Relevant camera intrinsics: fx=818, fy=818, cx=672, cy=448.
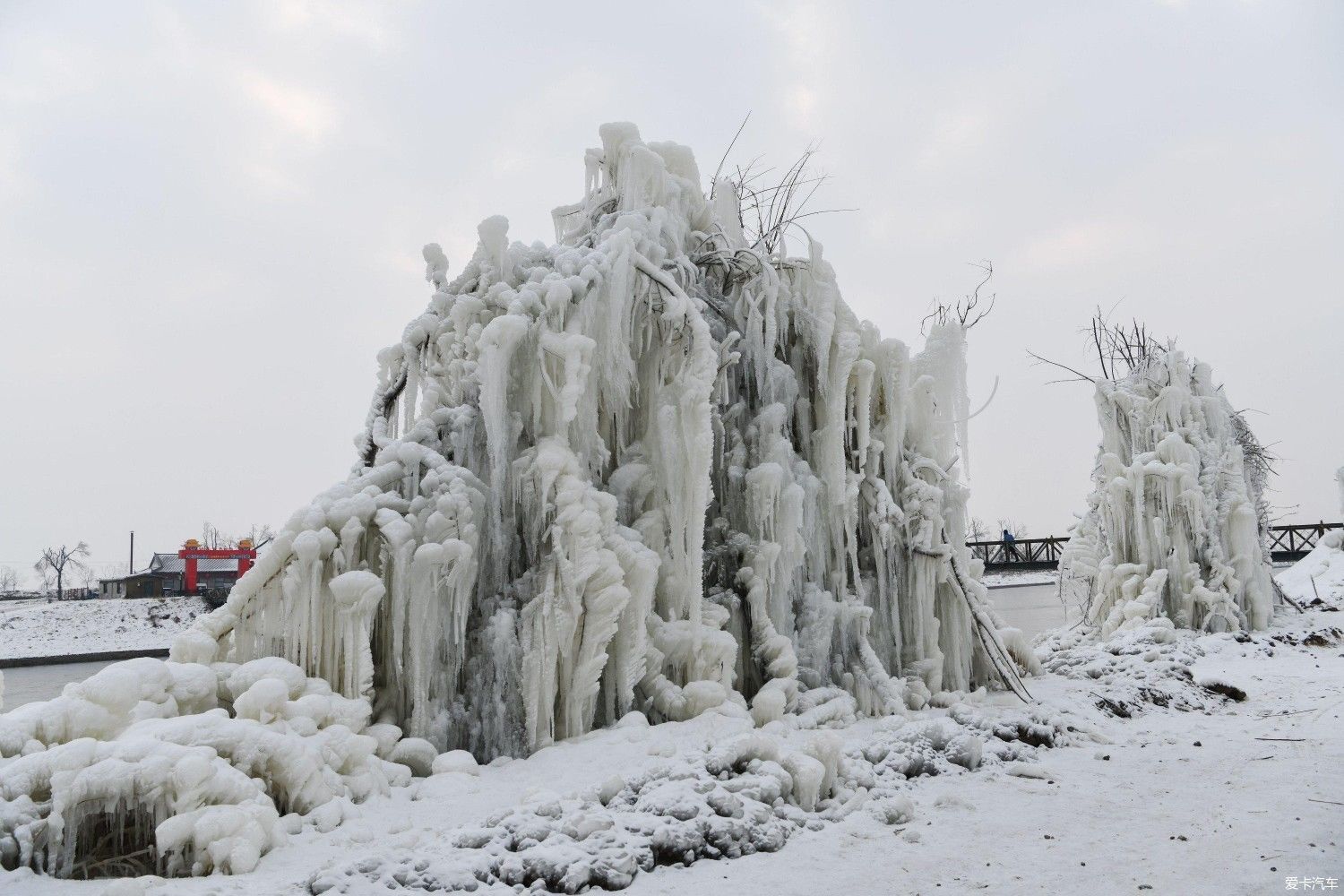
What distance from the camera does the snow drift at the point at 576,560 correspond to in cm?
412

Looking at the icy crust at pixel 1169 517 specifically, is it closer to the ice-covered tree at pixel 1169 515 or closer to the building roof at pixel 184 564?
the ice-covered tree at pixel 1169 515

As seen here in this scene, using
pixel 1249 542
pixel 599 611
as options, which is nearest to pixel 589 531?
pixel 599 611

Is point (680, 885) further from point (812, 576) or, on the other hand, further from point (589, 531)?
point (812, 576)

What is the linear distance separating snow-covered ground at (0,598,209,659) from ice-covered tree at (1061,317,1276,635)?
2275cm

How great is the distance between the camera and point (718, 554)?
7.44 meters

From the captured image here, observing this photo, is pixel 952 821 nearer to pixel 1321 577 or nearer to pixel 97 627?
pixel 1321 577

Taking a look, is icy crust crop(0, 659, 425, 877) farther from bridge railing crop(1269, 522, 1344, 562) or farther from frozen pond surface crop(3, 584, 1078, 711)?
bridge railing crop(1269, 522, 1344, 562)

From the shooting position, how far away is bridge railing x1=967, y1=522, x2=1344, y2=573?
24.9 m

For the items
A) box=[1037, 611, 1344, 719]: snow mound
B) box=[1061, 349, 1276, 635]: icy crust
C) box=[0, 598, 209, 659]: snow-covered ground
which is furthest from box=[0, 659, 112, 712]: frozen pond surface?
box=[1061, 349, 1276, 635]: icy crust

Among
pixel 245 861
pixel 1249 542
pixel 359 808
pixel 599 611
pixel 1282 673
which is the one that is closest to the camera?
pixel 245 861

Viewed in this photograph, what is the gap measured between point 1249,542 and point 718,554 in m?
10.3

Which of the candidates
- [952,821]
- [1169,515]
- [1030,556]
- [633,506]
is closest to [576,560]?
[633,506]

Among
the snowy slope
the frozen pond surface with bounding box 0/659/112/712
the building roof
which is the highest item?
the building roof

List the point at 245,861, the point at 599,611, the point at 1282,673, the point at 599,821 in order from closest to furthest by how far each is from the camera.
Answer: the point at 245,861
the point at 599,821
the point at 599,611
the point at 1282,673
